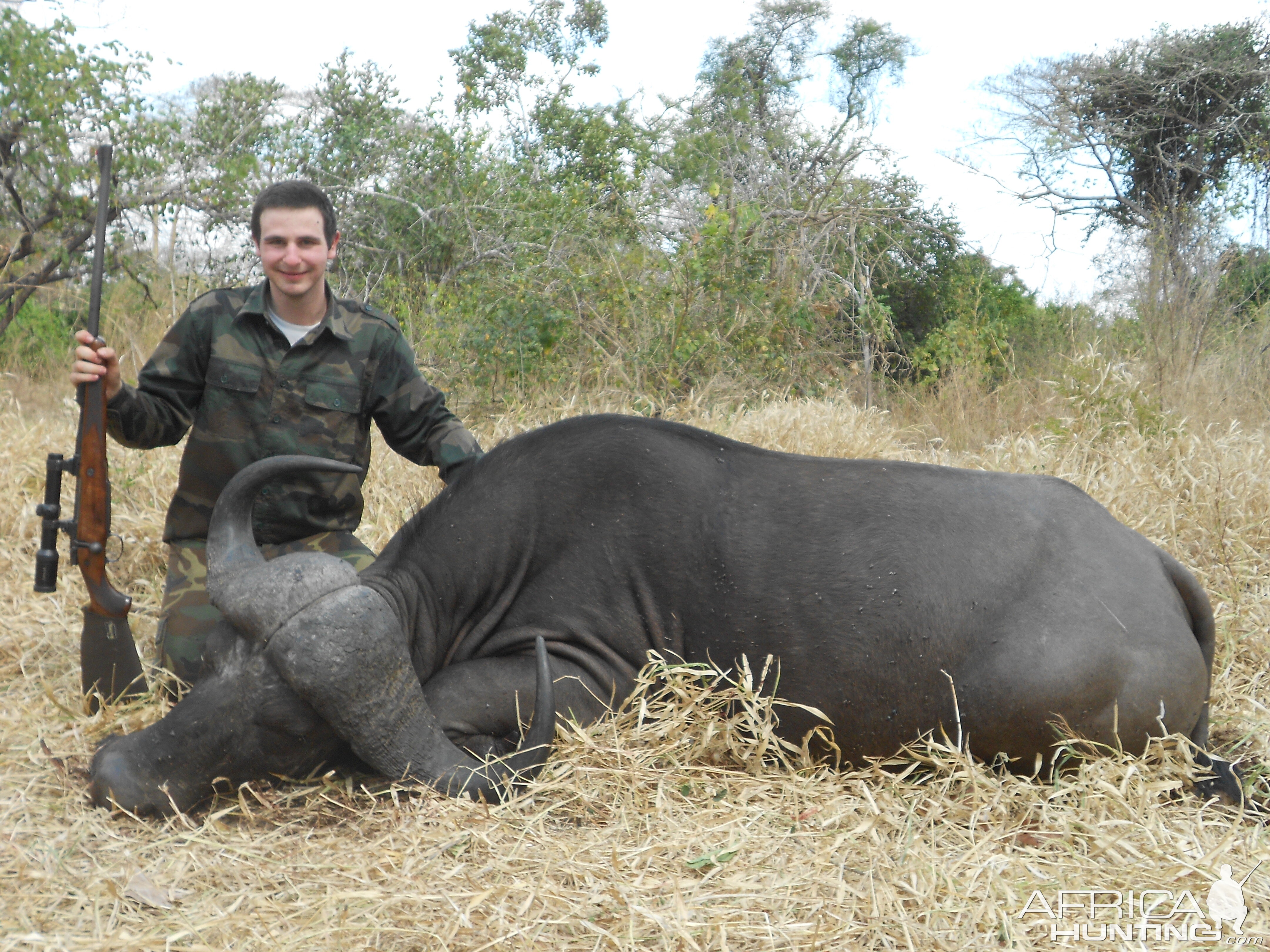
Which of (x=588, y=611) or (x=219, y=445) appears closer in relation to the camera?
(x=588, y=611)

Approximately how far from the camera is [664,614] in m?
3.17

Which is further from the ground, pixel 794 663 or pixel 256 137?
pixel 256 137

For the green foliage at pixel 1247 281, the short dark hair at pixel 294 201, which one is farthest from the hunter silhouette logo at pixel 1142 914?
the green foliage at pixel 1247 281

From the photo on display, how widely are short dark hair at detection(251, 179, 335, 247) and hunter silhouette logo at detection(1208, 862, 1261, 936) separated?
11.5 feet

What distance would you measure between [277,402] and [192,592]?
0.79 meters

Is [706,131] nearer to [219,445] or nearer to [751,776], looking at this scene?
[219,445]

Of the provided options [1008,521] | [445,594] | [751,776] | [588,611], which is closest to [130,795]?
[445,594]

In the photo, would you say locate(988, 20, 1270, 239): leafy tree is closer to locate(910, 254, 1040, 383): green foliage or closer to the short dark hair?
locate(910, 254, 1040, 383): green foliage

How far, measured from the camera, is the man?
378 centimetres

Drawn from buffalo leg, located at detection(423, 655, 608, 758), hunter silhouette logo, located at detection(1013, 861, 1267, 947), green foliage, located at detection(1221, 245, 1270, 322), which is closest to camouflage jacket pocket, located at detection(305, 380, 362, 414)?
buffalo leg, located at detection(423, 655, 608, 758)

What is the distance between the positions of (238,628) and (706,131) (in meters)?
12.9

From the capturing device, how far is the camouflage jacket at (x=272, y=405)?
384cm

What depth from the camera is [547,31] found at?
58.7ft

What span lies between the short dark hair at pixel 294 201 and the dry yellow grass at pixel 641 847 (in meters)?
1.85
